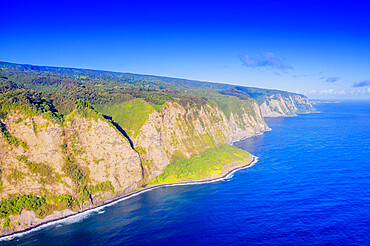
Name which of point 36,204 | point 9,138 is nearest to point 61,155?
point 9,138

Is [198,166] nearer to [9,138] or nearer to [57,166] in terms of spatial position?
[57,166]

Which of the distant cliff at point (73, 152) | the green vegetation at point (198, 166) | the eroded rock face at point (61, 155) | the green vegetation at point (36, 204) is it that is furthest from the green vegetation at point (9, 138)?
the green vegetation at point (198, 166)

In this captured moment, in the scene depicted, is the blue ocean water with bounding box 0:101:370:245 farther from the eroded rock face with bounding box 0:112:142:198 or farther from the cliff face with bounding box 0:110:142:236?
the eroded rock face with bounding box 0:112:142:198

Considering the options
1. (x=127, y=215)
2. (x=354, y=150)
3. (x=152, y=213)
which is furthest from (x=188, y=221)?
(x=354, y=150)

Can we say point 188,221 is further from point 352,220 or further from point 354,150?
point 354,150

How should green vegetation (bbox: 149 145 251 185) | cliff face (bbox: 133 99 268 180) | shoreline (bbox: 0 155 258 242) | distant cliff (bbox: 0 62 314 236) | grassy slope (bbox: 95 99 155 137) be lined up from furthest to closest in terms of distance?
1. grassy slope (bbox: 95 99 155 137)
2. cliff face (bbox: 133 99 268 180)
3. green vegetation (bbox: 149 145 251 185)
4. distant cliff (bbox: 0 62 314 236)
5. shoreline (bbox: 0 155 258 242)

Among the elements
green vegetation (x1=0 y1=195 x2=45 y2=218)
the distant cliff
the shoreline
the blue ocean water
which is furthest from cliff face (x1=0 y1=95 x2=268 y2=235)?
the blue ocean water

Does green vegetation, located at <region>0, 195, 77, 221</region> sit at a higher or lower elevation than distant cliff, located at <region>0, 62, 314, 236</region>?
lower
